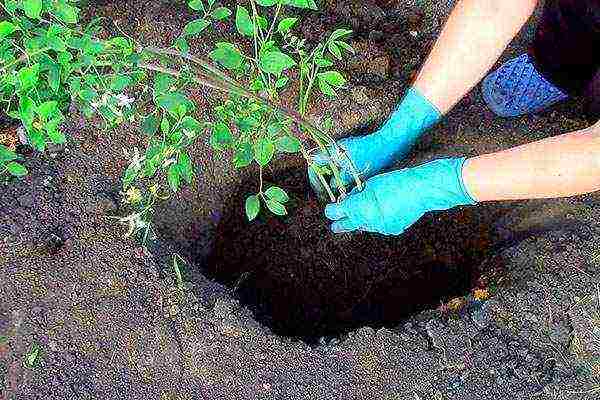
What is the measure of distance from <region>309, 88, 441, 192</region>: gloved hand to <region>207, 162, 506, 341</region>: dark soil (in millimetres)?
182

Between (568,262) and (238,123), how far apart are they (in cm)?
88

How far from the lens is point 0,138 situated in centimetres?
163

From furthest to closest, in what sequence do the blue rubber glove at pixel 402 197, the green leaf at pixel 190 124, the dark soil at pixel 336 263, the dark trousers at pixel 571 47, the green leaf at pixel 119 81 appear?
the dark soil at pixel 336 263 → the dark trousers at pixel 571 47 → the blue rubber glove at pixel 402 197 → the green leaf at pixel 190 124 → the green leaf at pixel 119 81

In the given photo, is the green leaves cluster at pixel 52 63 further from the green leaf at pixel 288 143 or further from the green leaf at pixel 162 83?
the green leaf at pixel 288 143

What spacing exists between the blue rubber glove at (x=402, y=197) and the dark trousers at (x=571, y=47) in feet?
1.74

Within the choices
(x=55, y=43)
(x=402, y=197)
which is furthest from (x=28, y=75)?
(x=402, y=197)

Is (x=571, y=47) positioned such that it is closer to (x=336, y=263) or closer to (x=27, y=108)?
(x=336, y=263)

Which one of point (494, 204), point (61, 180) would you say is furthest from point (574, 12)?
point (61, 180)

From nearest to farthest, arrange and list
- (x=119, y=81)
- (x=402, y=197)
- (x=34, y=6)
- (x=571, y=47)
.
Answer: (x=34, y=6) → (x=119, y=81) → (x=402, y=197) → (x=571, y=47)

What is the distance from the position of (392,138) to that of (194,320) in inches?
27.6

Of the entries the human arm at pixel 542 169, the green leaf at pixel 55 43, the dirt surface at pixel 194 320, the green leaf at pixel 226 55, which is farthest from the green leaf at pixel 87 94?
the human arm at pixel 542 169

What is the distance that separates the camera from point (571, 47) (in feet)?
5.85

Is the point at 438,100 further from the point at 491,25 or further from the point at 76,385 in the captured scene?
the point at 76,385

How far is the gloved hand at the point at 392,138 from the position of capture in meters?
1.72
